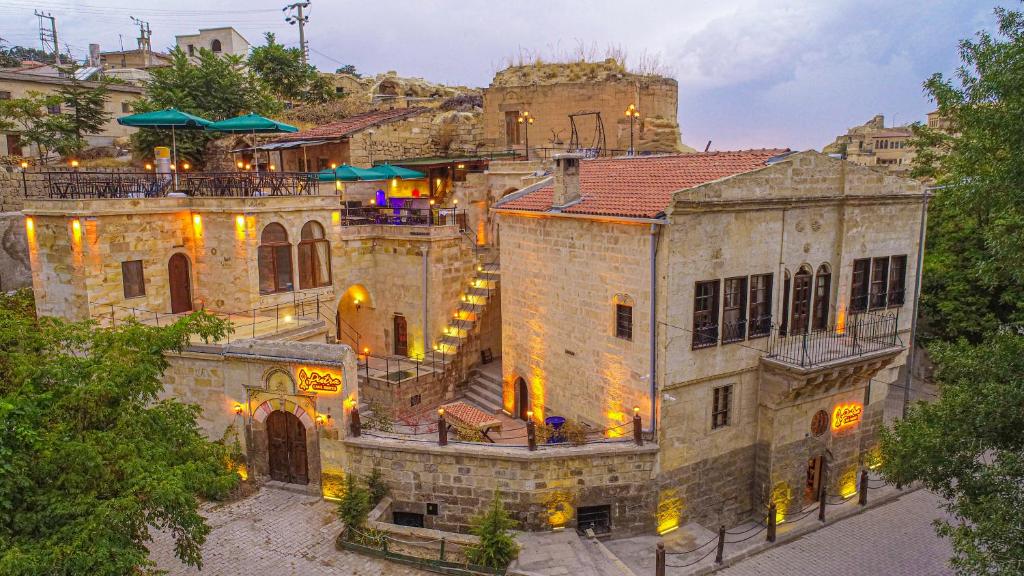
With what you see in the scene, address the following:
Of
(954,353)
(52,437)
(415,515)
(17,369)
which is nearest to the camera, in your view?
(52,437)

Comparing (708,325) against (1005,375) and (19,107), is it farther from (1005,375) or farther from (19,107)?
(19,107)

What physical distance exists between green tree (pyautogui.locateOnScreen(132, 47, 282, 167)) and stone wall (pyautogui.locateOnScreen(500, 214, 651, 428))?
66.0 feet

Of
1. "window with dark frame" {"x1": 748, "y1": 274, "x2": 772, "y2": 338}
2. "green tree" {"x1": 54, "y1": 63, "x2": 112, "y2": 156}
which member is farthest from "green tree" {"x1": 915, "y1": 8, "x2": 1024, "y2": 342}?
"green tree" {"x1": 54, "y1": 63, "x2": 112, "y2": 156}

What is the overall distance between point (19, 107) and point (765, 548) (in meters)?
38.0

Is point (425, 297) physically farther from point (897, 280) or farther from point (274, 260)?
point (897, 280)

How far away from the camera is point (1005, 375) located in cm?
1101

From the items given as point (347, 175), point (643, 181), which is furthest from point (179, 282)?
point (643, 181)

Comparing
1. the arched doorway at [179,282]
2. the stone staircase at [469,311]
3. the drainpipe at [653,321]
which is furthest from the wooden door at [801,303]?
the arched doorway at [179,282]

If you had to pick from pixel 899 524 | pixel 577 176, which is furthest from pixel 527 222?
pixel 899 524

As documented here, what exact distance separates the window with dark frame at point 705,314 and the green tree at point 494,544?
654cm

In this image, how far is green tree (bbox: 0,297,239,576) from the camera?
8.46 metres

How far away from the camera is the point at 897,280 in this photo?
2042cm

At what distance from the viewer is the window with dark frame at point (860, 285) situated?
766 inches

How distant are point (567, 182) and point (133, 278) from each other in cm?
1419
